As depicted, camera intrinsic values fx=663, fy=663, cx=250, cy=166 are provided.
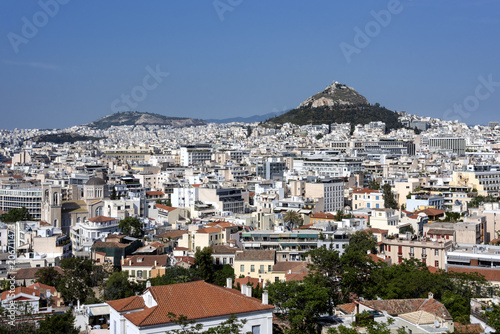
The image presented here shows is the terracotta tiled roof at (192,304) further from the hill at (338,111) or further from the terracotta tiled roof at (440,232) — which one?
the hill at (338,111)

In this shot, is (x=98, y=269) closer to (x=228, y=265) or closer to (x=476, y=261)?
(x=228, y=265)

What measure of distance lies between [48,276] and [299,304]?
A: 37.6 ft

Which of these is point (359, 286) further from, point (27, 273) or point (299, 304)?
point (27, 273)

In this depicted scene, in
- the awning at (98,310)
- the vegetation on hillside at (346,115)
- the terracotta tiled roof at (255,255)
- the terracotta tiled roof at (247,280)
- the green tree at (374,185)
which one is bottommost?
the awning at (98,310)

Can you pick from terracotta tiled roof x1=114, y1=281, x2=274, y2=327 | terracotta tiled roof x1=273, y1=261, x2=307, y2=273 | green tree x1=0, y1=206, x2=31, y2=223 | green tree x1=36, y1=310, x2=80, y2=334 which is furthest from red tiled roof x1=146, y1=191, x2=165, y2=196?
terracotta tiled roof x1=114, y1=281, x2=274, y2=327

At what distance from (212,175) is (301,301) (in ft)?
118

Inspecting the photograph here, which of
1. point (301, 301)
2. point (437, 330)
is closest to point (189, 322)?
point (301, 301)

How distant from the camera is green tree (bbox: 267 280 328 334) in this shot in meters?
14.8

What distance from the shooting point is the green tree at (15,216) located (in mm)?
36681

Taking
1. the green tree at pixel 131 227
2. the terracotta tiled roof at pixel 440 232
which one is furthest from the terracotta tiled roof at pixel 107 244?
the terracotta tiled roof at pixel 440 232

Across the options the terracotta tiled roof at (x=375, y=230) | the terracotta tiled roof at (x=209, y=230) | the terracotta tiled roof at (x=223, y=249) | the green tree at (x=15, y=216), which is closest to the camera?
the terracotta tiled roof at (x=223, y=249)

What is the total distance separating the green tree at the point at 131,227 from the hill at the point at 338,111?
275 ft

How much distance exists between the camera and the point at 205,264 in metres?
23.7

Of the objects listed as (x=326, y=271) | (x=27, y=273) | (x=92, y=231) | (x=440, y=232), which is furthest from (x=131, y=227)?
(x=326, y=271)
